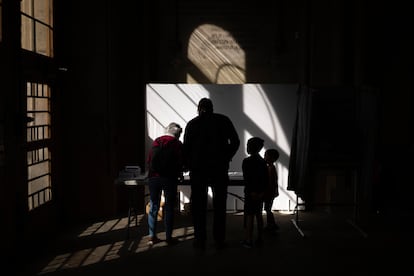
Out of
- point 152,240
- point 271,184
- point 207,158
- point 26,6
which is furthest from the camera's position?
point 271,184

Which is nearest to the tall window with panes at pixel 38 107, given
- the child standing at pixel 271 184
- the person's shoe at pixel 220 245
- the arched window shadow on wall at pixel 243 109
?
the arched window shadow on wall at pixel 243 109

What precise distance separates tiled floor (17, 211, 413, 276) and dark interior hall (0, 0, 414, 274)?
0.13 m

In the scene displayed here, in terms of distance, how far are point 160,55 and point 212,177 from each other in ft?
11.9

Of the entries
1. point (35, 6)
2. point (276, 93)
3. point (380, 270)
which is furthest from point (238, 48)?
point (380, 270)

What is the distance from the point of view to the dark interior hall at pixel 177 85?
5832 millimetres

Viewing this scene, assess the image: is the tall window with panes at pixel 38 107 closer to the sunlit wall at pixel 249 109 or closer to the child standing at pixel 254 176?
the sunlit wall at pixel 249 109

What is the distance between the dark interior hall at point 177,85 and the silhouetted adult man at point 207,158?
98 centimetres

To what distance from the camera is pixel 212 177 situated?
573cm

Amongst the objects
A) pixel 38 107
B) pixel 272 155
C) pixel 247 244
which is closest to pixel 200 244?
pixel 247 244

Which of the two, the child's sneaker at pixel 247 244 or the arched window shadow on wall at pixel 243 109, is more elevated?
the arched window shadow on wall at pixel 243 109

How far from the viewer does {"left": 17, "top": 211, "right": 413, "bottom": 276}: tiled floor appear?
5148mm

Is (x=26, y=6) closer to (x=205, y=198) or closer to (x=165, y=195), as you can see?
(x=165, y=195)

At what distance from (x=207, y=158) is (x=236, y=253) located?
0.99 m

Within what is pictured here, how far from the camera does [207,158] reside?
5723mm
